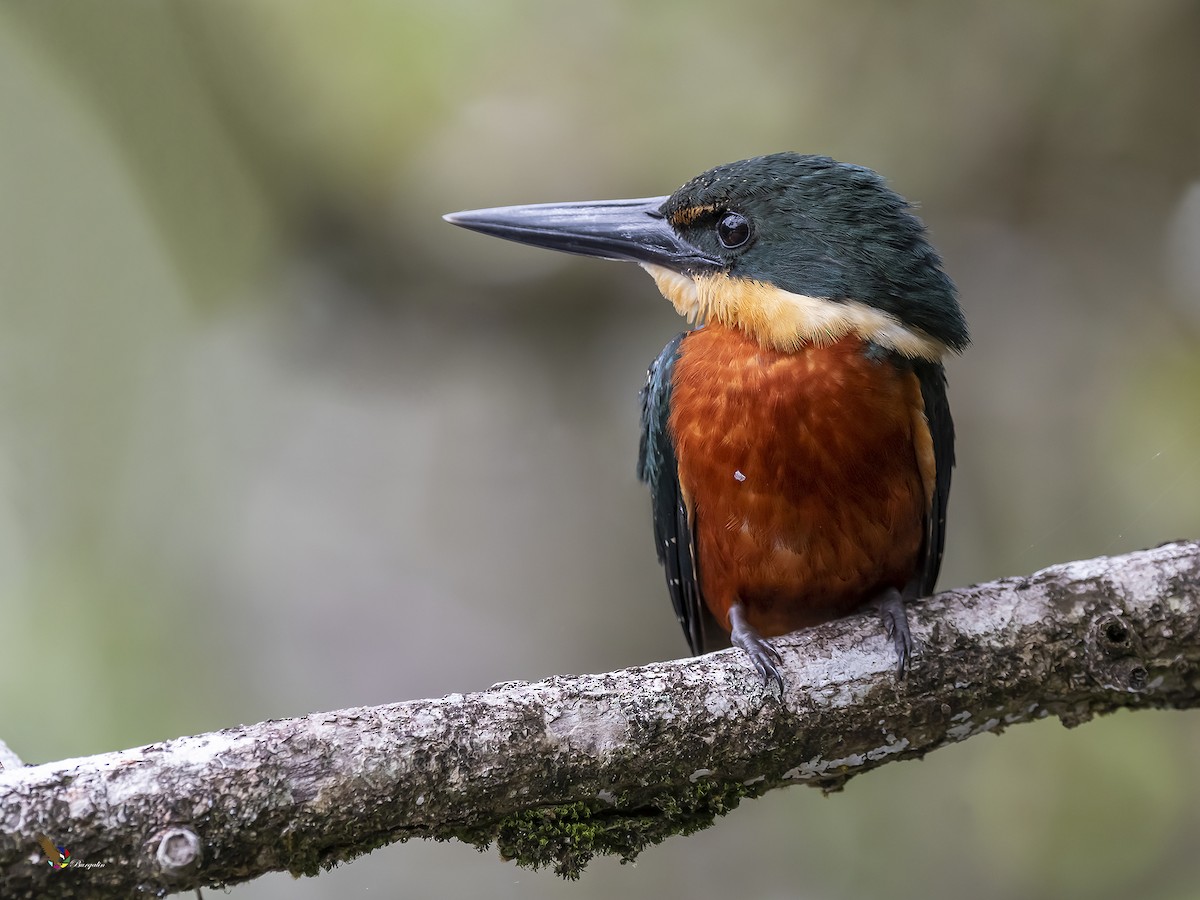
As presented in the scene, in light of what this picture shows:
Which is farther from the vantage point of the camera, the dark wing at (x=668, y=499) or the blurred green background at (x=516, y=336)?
the blurred green background at (x=516, y=336)

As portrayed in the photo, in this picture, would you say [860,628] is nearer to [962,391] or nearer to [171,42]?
[962,391]

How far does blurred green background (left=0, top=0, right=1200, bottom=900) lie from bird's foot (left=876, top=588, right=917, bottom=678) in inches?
63.8

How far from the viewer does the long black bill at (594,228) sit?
3027 mm

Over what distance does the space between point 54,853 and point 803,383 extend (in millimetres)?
1937

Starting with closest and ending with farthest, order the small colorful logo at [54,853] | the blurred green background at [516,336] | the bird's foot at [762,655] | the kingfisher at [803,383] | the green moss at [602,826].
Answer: the small colorful logo at [54,853] → the green moss at [602,826] → the bird's foot at [762,655] → the kingfisher at [803,383] → the blurred green background at [516,336]

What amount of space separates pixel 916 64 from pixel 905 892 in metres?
3.70

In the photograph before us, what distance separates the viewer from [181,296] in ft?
15.7

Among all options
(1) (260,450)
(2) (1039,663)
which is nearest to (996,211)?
(2) (1039,663)

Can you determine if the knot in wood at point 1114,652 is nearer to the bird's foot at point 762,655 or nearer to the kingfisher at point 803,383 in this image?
the kingfisher at point 803,383

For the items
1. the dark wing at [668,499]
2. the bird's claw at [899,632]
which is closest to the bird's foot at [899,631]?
the bird's claw at [899,632]

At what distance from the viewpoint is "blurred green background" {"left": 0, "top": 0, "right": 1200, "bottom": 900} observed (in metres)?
4.26

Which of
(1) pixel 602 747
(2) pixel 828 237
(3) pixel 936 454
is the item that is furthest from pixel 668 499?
(1) pixel 602 747

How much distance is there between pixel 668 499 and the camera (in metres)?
3.22

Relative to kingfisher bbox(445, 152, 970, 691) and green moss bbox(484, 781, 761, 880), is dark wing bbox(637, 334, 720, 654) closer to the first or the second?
kingfisher bbox(445, 152, 970, 691)
